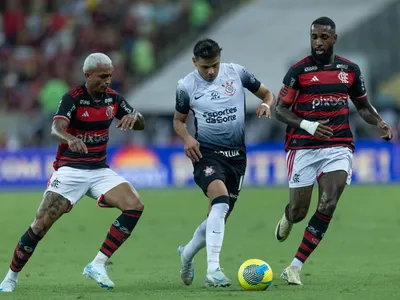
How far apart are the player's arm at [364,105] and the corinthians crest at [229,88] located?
1314mm

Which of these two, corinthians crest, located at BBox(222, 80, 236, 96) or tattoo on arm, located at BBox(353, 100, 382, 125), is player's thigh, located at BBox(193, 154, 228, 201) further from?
tattoo on arm, located at BBox(353, 100, 382, 125)

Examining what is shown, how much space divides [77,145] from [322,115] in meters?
2.70

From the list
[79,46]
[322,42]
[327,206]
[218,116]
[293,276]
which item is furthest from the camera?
[79,46]

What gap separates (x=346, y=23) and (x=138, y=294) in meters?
22.8

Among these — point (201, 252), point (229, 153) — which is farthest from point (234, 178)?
point (201, 252)

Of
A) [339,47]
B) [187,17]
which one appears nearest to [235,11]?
[187,17]

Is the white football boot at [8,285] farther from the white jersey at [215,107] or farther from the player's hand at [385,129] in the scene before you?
the player's hand at [385,129]

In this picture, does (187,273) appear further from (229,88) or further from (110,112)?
(229,88)

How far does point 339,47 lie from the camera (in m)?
30.8

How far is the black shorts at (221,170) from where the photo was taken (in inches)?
455

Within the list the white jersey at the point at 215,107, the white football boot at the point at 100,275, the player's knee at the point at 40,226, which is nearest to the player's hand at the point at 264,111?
the white jersey at the point at 215,107

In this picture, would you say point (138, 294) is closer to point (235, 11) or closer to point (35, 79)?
point (35, 79)

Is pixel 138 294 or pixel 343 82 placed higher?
pixel 343 82

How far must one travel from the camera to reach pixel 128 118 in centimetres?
1159
